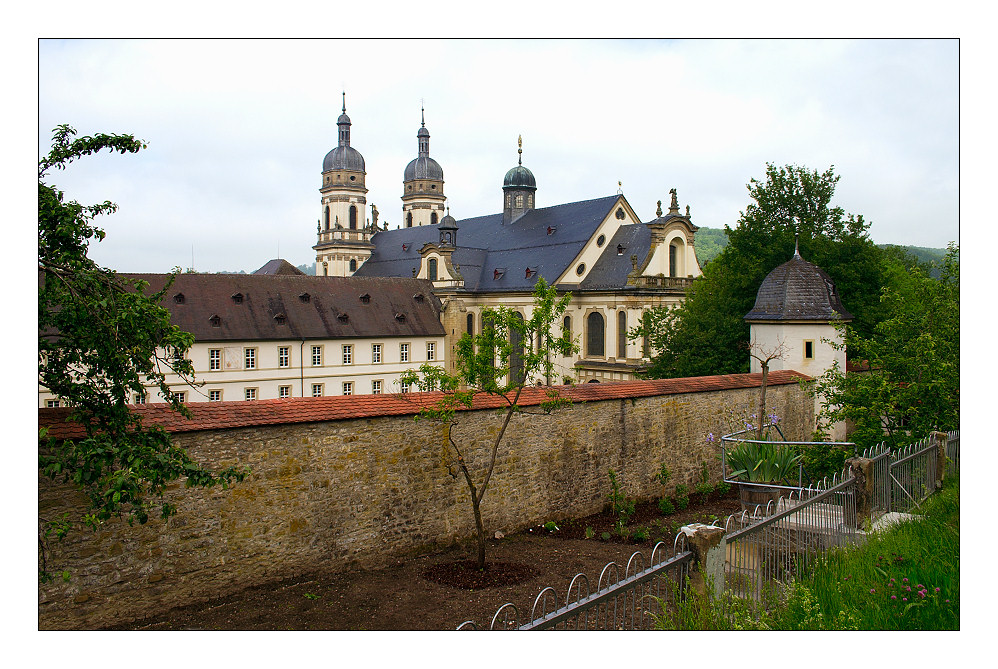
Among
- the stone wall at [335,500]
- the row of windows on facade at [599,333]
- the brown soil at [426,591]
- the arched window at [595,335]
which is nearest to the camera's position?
the stone wall at [335,500]

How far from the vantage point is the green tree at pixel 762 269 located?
2286cm

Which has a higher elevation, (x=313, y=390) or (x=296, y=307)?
(x=296, y=307)

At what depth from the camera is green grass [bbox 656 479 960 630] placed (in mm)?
5891

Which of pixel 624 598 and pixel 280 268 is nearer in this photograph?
pixel 624 598

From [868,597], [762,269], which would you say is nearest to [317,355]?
[762,269]

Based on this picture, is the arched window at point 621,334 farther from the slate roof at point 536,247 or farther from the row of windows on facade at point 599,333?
the slate roof at point 536,247

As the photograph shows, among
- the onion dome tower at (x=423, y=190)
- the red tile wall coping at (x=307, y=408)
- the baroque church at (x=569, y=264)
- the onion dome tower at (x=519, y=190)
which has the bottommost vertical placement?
the red tile wall coping at (x=307, y=408)

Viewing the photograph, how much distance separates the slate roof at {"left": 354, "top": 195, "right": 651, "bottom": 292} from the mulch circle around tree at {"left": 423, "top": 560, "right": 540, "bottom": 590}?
28.0 m

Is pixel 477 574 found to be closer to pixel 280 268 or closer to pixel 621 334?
pixel 621 334

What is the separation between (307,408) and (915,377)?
365 inches

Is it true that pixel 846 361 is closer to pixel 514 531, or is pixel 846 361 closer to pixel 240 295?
pixel 514 531

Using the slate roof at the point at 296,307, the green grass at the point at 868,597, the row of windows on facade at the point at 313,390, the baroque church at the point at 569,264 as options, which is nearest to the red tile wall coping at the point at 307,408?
the green grass at the point at 868,597

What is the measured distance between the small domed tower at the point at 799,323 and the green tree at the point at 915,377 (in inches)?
224

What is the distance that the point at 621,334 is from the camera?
3628 centimetres
